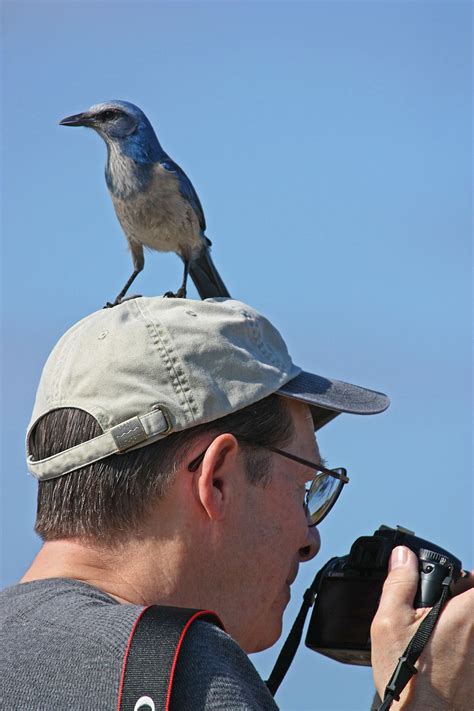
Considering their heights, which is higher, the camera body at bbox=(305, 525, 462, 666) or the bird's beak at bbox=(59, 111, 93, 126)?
the bird's beak at bbox=(59, 111, 93, 126)

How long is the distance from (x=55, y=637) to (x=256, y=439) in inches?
33.7

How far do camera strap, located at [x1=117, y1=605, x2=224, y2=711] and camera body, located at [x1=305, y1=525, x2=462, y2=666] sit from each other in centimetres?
117

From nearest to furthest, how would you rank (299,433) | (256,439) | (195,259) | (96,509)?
1. (96,509)
2. (256,439)
3. (299,433)
4. (195,259)

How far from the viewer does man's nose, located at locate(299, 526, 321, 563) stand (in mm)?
3064

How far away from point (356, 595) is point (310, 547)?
0.27 meters

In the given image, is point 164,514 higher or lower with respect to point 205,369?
lower

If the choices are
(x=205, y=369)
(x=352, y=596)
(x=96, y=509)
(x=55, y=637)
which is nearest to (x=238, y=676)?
(x=55, y=637)

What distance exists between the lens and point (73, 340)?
2939 mm

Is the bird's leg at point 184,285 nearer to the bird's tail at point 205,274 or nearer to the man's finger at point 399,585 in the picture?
the bird's tail at point 205,274

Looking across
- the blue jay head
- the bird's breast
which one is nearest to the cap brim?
the bird's breast

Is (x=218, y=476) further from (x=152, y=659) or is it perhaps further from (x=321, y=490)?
(x=152, y=659)

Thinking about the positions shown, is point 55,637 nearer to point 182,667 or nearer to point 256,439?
point 182,667

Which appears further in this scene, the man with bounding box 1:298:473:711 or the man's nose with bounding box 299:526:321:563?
the man's nose with bounding box 299:526:321:563

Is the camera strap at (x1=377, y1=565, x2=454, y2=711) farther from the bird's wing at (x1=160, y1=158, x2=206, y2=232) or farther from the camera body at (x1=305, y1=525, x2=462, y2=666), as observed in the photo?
the bird's wing at (x1=160, y1=158, x2=206, y2=232)
